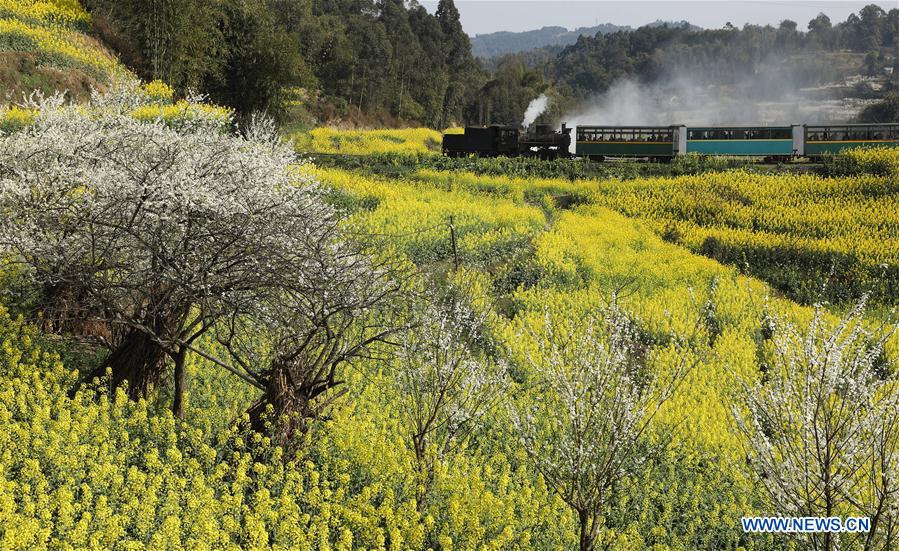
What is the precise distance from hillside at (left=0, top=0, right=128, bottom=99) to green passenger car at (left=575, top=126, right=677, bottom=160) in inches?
829

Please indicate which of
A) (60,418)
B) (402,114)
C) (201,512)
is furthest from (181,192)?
(402,114)

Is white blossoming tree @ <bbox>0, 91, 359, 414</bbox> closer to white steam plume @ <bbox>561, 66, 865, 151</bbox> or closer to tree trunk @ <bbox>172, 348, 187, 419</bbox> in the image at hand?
tree trunk @ <bbox>172, 348, 187, 419</bbox>

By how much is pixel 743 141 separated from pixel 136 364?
32.6 m

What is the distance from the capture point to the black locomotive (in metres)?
39.1

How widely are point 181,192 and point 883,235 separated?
73.2 feet

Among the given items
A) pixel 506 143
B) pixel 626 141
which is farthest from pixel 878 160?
pixel 506 143

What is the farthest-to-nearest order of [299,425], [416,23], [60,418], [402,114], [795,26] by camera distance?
[795,26], [416,23], [402,114], [299,425], [60,418]

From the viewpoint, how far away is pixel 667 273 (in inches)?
794

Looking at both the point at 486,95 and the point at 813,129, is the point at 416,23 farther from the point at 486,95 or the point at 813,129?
the point at 813,129

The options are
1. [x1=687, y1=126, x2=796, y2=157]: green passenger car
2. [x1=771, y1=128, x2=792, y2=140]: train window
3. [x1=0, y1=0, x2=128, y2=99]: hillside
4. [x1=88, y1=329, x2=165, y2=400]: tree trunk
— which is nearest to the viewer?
[x1=88, y1=329, x2=165, y2=400]: tree trunk

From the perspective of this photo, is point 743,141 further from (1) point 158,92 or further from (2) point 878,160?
(1) point 158,92

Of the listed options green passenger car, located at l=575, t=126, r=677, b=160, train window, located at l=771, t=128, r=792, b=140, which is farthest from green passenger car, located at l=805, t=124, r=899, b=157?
green passenger car, located at l=575, t=126, r=677, b=160

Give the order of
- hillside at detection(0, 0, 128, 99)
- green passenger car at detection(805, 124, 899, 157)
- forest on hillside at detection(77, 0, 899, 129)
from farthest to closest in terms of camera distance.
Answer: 1. forest on hillside at detection(77, 0, 899, 129)
2. green passenger car at detection(805, 124, 899, 157)
3. hillside at detection(0, 0, 128, 99)

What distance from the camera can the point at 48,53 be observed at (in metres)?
30.5
